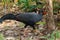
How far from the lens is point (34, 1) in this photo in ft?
17.8

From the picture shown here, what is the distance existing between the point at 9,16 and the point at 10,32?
0.34m

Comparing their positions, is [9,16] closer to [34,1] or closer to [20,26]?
[20,26]

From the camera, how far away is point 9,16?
418cm

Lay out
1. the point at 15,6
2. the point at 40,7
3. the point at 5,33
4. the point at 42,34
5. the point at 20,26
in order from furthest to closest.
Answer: the point at 15,6
the point at 40,7
the point at 20,26
the point at 5,33
the point at 42,34

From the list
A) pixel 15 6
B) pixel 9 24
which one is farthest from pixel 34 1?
pixel 9 24

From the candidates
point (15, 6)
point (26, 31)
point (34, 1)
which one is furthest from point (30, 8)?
point (26, 31)

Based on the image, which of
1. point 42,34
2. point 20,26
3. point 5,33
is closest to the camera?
point 42,34

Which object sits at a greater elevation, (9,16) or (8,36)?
(9,16)

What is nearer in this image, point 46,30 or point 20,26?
point 46,30

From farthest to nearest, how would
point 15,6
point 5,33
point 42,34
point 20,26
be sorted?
point 15,6 < point 20,26 < point 5,33 < point 42,34

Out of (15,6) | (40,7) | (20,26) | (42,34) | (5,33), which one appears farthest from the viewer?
(15,6)

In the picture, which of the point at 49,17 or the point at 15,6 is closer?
the point at 49,17

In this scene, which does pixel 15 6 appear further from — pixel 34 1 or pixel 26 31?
pixel 26 31

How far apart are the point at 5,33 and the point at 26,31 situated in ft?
1.38
